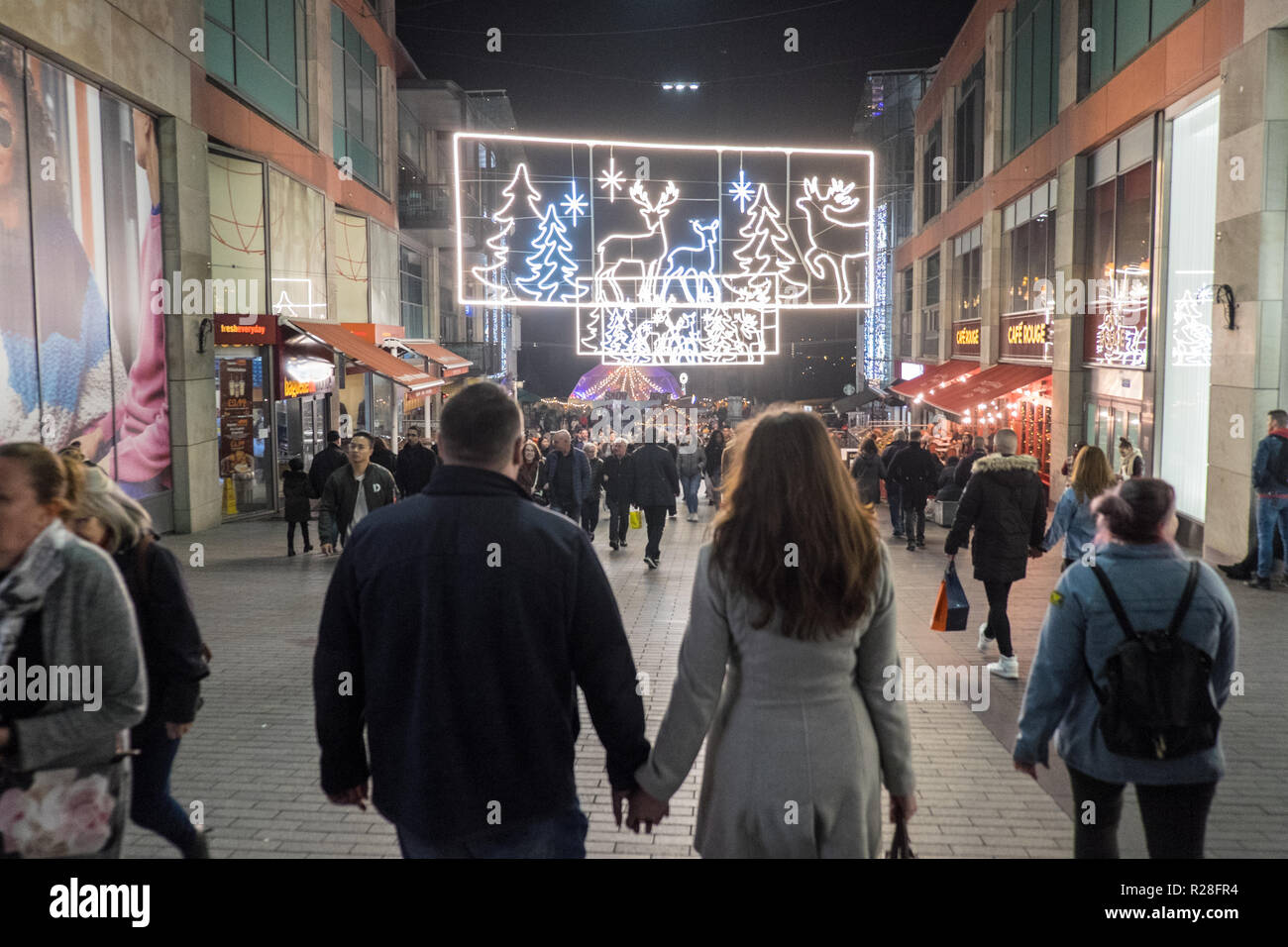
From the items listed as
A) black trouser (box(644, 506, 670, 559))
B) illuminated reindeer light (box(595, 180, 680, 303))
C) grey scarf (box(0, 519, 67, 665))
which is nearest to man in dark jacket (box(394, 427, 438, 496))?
black trouser (box(644, 506, 670, 559))

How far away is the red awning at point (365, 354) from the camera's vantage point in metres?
20.0

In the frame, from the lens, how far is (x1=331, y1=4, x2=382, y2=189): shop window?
2461 cm

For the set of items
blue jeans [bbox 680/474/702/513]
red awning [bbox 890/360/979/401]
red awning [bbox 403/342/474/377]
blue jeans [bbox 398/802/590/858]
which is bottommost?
blue jeans [bbox 680/474/702/513]

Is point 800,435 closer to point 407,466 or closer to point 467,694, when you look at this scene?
point 467,694

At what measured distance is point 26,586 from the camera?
305 centimetres

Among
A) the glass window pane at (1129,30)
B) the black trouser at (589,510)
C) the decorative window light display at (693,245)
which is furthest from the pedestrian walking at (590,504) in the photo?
the glass window pane at (1129,30)

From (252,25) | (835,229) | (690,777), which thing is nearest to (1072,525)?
(690,777)

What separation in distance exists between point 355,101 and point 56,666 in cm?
2588

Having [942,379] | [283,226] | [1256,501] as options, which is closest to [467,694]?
[1256,501]

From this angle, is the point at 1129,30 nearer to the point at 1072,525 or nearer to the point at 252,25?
the point at 1072,525

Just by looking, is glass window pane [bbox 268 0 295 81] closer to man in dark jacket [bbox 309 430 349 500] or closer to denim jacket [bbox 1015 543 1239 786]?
man in dark jacket [bbox 309 430 349 500]

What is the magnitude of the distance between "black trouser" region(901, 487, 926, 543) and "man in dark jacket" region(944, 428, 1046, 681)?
23.4 feet

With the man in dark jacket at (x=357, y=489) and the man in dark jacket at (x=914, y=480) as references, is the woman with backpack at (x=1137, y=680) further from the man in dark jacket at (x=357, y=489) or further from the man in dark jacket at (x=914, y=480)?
the man in dark jacket at (x=914, y=480)

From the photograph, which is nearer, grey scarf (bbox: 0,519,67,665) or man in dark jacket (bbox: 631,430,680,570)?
grey scarf (bbox: 0,519,67,665)
